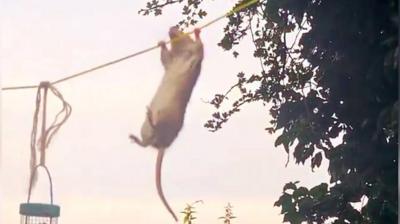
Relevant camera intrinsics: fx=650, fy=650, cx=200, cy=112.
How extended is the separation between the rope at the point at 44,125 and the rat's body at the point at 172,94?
13cm

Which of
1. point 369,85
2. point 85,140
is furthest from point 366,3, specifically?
point 85,140

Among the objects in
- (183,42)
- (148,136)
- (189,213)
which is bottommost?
(189,213)

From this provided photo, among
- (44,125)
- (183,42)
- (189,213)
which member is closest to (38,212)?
(44,125)

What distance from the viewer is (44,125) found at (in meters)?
1.09

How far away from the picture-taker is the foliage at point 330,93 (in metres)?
1.05

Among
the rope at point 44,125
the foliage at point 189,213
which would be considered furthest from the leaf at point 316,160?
the rope at point 44,125

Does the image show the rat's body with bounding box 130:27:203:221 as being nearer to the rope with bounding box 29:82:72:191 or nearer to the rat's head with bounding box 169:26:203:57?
the rat's head with bounding box 169:26:203:57

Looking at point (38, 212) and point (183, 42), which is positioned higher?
point (183, 42)

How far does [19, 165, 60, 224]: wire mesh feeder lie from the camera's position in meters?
1.07

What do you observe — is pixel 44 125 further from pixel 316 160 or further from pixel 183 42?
pixel 316 160

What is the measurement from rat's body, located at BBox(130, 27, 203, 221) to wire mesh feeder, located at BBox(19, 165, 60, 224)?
0.56 feet

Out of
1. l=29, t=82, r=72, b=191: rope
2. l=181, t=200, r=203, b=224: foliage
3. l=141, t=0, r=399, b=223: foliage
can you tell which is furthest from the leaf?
l=29, t=82, r=72, b=191: rope

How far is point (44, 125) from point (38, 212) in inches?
5.7

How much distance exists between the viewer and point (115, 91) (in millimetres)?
1108
